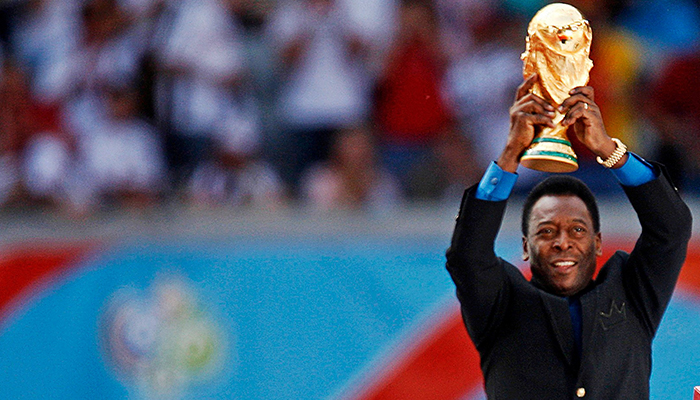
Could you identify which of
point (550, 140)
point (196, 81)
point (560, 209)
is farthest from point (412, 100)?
point (550, 140)

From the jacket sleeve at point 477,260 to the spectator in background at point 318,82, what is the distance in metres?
3.29

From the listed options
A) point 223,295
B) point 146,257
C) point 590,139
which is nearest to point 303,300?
point 223,295

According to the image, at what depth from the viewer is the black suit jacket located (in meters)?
2.94

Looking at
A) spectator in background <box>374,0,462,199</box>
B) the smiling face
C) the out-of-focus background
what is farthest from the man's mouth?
spectator in background <box>374,0,462,199</box>

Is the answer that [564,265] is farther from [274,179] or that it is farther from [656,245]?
[274,179]

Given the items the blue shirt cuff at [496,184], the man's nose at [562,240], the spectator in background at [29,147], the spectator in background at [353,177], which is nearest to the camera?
the blue shirt cuff at [496,184]

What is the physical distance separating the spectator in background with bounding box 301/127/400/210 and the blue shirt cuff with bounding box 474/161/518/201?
2.90m

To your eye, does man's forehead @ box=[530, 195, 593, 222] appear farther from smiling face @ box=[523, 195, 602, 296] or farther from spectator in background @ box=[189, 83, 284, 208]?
spectator in background @ box=[189, 83, 284, 208]

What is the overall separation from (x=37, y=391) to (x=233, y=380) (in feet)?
3.55

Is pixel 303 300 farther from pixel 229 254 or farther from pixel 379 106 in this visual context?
pixel 379 106

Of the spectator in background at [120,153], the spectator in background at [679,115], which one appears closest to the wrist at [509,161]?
the spectator in background at [679,115]

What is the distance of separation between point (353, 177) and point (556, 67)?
314 centimetres

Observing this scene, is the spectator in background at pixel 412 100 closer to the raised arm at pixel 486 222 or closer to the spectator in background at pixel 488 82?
the spectator in background at pixel 488 82

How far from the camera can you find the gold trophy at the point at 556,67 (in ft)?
9.26
